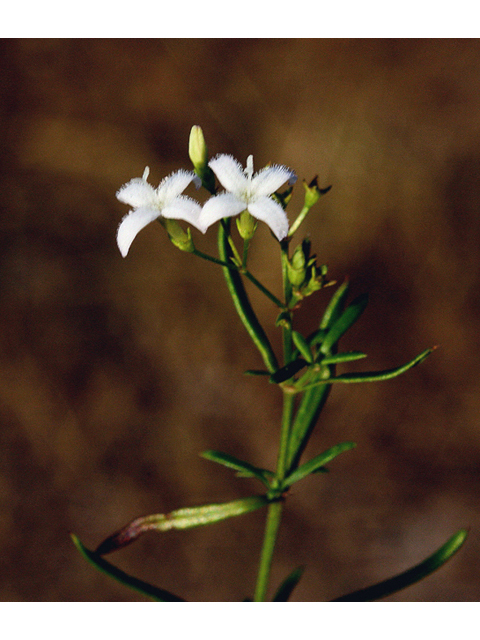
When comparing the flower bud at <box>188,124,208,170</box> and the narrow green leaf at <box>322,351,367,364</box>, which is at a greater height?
the flower bud at <box>188,124,208,170</box>

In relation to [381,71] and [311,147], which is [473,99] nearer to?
[381,71]

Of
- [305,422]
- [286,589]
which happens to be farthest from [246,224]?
[286,589]

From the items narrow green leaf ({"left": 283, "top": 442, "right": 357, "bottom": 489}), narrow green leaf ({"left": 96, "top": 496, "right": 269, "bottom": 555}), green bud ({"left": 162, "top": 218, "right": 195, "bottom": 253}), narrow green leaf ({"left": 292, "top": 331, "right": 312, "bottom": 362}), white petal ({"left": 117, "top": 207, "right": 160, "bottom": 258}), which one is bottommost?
narrow green leaf ({"left": 96, "top": 496, "right": 269, "bottom": 555})

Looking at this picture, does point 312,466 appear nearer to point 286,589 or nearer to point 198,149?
point 286,589

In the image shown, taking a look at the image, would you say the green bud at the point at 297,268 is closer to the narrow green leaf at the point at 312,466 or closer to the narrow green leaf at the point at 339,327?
the narrow green leaf at the point at 339,327

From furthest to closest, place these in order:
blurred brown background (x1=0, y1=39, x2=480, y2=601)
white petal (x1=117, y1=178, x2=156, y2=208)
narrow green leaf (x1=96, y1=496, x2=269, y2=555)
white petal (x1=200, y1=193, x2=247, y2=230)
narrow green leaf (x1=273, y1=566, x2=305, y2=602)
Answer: blurred brown background (x1=0, y1=39, x2=480, y2=601), narrow green leaf (x1=273, y1=566, x2=305, y2=602), narrow green leaf (x1=96, y1=496, x2=269, y2=555), white petal (x1=117, y1=178, x2=156, y2=208), white petal (x1=200, y1=193, x2=247, y2=230)

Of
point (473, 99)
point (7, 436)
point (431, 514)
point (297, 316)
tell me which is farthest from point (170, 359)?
point (473, 99)

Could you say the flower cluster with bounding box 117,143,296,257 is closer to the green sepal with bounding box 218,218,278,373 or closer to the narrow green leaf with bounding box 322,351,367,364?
the green sepal with bounding box 218,218,278,373

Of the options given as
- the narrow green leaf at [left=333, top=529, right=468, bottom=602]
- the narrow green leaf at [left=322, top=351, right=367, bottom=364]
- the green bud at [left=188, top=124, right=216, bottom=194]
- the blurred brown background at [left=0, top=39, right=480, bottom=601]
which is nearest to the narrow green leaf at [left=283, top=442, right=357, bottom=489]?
the narrow green leaf at [left=322, top=351, right=367, bottom=364]
